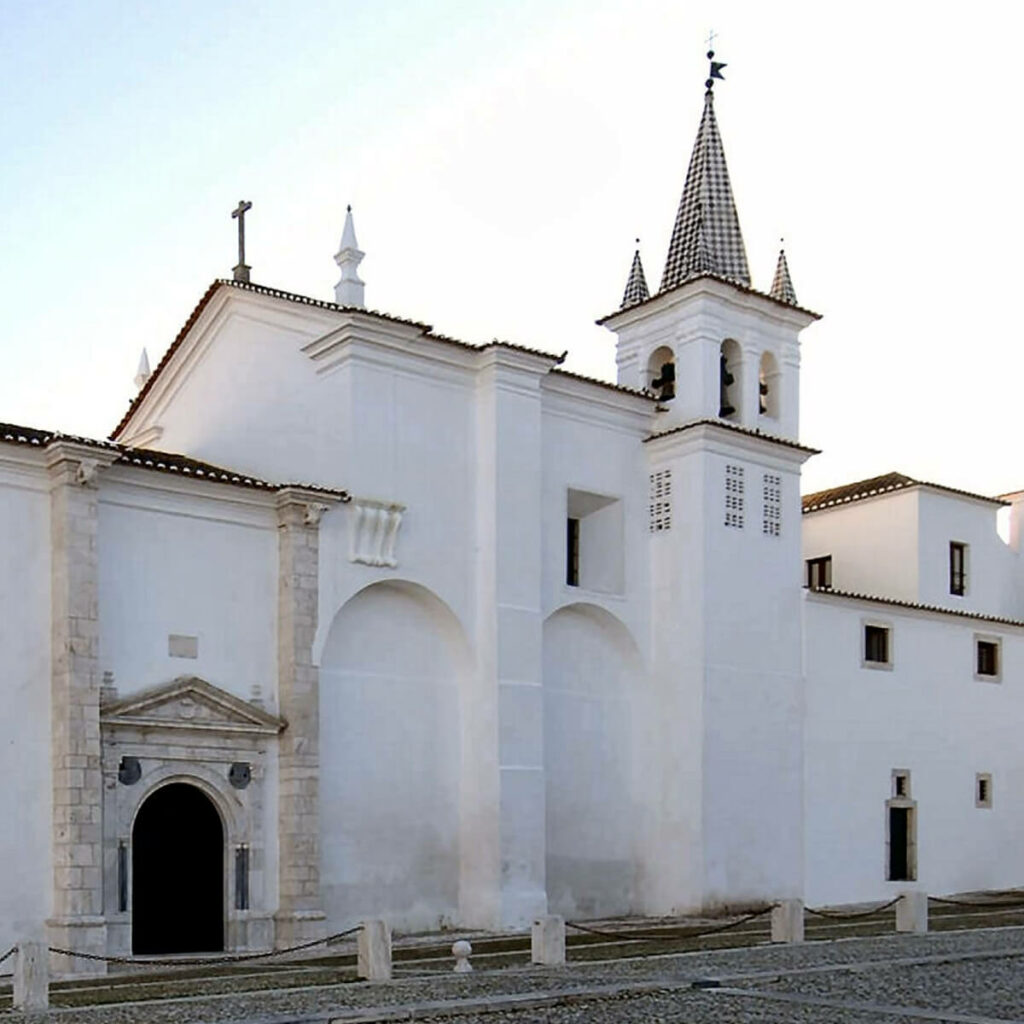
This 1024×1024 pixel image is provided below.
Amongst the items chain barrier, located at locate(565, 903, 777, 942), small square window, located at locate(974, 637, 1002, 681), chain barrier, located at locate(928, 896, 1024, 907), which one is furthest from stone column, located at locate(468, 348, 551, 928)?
small square window, located at locate(974, 637, 1002, 681)

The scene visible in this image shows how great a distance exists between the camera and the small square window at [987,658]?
2977cm

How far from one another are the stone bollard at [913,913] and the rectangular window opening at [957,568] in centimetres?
1218

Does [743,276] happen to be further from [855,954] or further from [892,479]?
[855,954]

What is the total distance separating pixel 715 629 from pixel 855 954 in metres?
7.58

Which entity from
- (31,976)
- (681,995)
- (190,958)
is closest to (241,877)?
(190,958)

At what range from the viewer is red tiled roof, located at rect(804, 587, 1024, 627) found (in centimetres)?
2650

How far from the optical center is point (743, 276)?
25.8 metres

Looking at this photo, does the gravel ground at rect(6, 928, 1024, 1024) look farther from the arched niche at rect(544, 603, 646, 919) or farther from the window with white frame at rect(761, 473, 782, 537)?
the window with white frame at rect(761, 473, 782, 537)

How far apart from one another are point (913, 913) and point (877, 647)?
317 inches

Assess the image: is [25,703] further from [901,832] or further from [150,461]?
[901,832]

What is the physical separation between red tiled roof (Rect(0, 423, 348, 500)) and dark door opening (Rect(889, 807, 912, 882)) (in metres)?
12.9

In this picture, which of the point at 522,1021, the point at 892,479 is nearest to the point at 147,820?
the point at 522,1021

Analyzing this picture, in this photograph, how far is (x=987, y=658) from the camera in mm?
30266

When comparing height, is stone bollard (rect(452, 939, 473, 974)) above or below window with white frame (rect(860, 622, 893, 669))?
below
